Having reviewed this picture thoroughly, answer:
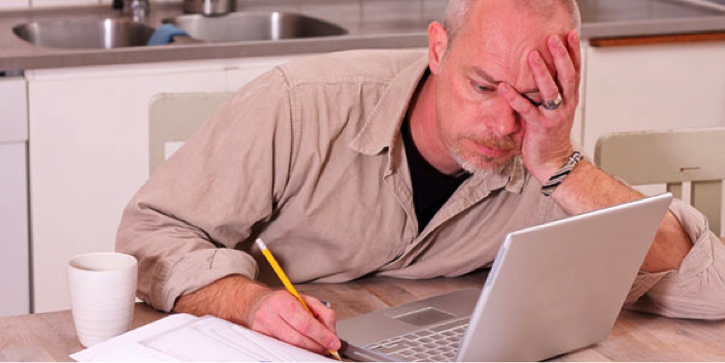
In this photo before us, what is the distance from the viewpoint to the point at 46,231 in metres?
2.72

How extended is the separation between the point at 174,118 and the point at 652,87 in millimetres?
1668

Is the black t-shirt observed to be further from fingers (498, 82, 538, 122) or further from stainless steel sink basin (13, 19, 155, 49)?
stainless steel sink basin (13, 19, 155, 49)

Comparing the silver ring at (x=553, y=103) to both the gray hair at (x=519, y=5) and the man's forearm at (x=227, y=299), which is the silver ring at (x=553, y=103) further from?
the man's forearm at (x=227, y=299)

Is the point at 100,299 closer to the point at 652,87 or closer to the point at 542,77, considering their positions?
the point at 542,77

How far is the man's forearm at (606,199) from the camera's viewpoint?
1.74 metres

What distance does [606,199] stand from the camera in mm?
1739

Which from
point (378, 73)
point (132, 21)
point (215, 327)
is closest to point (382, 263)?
point (378, 73)

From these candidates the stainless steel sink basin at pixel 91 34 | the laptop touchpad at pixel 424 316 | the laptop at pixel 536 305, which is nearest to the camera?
the laptop at pixel 536 305

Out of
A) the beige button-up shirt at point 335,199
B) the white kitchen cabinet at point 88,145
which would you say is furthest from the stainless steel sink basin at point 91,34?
the beige button-up shirt at point 335,199

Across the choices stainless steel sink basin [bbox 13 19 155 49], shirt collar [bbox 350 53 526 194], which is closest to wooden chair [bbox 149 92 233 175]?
shirt collar [bbox 350 53 526 194]

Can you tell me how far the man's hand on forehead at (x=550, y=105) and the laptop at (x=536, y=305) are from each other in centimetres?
25

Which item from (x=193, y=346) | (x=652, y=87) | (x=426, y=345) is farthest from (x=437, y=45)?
(x=652, y=87)

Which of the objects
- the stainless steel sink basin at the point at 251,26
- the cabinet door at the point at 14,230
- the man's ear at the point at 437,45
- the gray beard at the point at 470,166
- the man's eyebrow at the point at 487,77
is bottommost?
the cabinet door at the point at 14,230

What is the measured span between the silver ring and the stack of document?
1.76 ft
